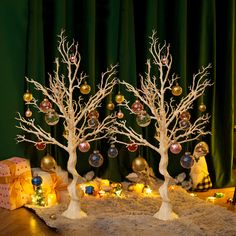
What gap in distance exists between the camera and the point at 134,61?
3357mm

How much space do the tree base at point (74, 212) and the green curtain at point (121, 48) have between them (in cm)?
71

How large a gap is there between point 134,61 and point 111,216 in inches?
47.2

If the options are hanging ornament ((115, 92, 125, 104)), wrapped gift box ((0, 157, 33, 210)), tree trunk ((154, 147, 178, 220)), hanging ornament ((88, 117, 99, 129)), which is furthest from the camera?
hanging ornament ((115, 92, 125, 104))

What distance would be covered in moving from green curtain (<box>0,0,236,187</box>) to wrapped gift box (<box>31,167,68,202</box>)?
30cm

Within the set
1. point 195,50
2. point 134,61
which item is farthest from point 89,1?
point 195,50

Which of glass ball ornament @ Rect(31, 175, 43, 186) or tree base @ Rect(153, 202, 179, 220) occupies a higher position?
glass ball ornament @ Rect(31, 175, 43, 186)

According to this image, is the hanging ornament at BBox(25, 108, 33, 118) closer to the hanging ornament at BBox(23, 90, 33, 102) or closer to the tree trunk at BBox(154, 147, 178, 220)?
the hanging ornament at BBox(23, 90, 33, 102)

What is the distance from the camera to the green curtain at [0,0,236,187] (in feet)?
10.3

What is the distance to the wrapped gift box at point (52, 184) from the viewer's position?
2.84 m

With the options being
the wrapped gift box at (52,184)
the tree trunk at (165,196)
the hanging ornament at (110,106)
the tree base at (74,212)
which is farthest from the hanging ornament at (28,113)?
the tree trunk at (165,196)

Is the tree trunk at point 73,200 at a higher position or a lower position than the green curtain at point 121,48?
lower

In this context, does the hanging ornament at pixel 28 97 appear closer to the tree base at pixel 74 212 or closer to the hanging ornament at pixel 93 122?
the hanging ornament at pixel 93 122

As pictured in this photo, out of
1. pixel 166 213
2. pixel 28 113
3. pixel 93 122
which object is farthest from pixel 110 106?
pixel 166 213

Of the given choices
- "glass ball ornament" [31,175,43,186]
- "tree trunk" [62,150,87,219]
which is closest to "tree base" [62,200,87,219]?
"tree trunk" [62,150,87,219]
